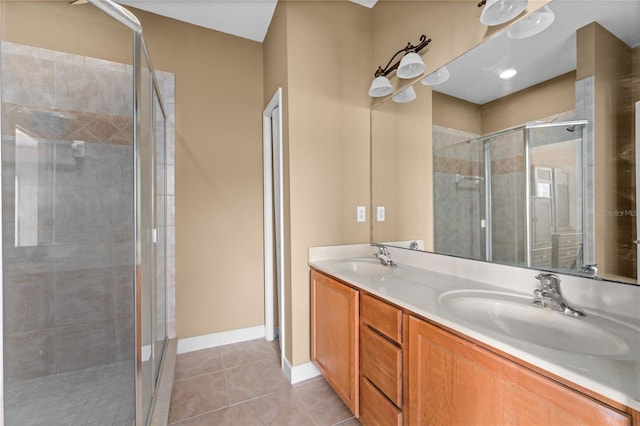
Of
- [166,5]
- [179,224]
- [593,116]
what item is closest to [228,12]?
[166,5]

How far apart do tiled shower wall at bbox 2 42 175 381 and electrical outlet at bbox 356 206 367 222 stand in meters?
1.46

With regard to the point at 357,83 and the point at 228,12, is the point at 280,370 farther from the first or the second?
the point at 228,12

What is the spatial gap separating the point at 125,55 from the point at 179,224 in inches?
52.1

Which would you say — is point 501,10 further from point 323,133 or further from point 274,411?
point 274,411

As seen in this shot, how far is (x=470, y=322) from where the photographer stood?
85 cm

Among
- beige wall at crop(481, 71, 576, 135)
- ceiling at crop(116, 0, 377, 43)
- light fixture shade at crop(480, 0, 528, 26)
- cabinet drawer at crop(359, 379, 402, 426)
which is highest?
ceiling at crop(116, 0, 377, 43)

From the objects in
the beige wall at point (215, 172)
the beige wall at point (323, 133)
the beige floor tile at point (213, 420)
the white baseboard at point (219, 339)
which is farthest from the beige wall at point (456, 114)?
the white baseboard at point (219, 339)

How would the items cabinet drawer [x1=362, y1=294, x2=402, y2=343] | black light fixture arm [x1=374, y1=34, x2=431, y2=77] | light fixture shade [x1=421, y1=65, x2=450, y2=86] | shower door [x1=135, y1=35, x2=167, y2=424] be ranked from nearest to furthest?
cabinet drawer [x1=362, y1=294, x2=402, y2=343] < shower door [x1=135, y1=35, x2=167, y2=424] < light fixture shade [x1=421, y1=65, x2=450, y2=86] < black light fixture arm [x1=374, y1=34, x2=431, y2=77]

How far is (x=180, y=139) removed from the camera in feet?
7.39

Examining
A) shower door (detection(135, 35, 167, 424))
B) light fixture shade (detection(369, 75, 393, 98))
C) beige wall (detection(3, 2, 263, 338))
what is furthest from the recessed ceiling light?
beige wall (detection(3, 2, 263, 338))

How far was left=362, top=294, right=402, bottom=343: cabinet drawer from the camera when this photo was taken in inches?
43.0

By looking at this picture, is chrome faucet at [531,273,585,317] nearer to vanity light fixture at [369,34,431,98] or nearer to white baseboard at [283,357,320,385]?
vanity light fixture at [369,34,431,98]

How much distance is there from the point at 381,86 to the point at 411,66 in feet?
0.83

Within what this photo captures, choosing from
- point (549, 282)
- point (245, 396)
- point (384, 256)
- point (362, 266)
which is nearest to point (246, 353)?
point (245, 396)
